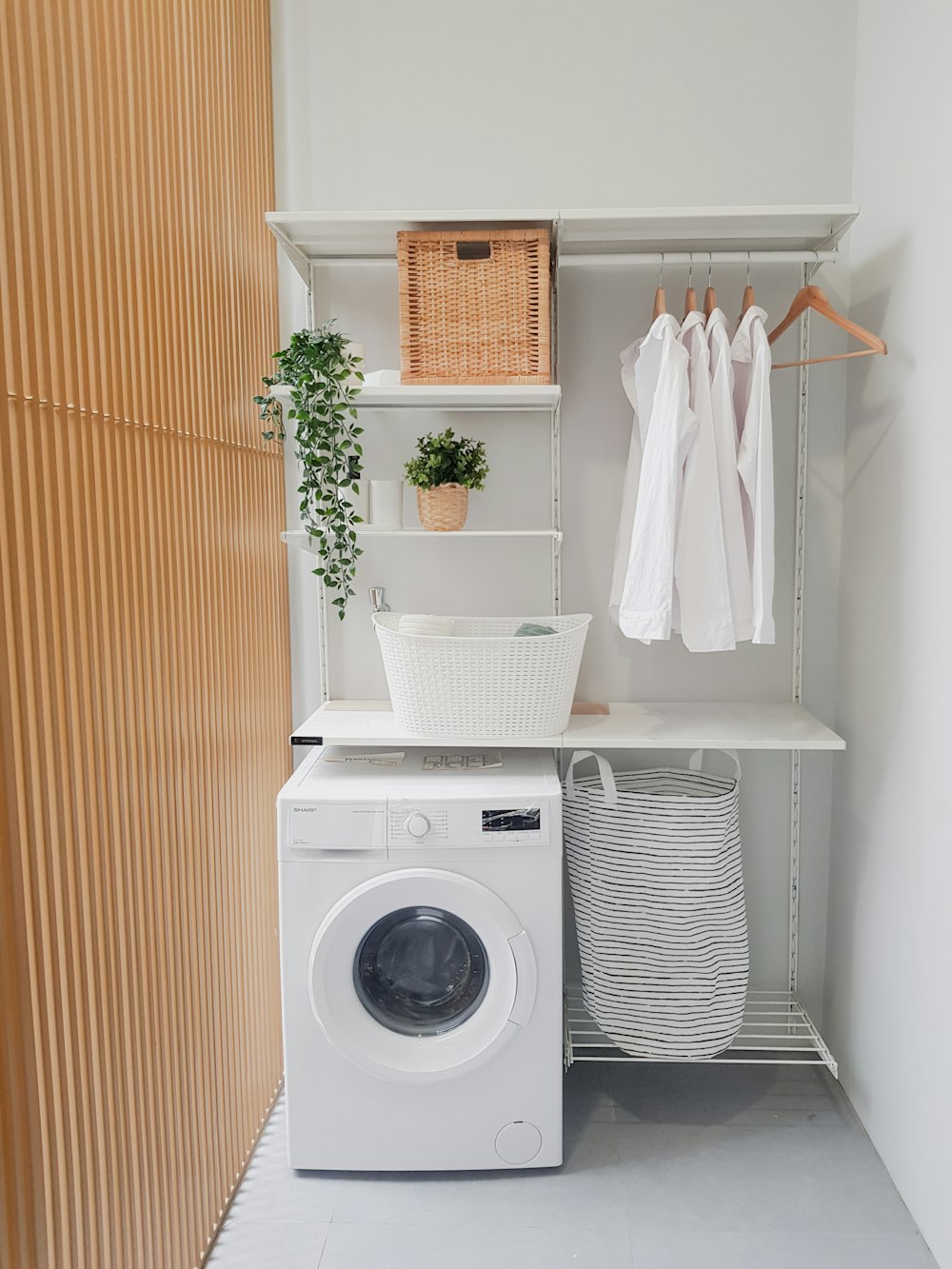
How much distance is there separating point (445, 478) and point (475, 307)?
40 centimetres

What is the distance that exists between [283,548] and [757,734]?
1318 millimetres

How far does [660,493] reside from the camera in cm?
210

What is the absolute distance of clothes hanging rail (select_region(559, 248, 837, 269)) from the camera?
229cm

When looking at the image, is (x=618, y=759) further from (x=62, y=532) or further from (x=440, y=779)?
(x=62, y=532)

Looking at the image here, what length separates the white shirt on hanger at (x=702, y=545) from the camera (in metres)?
2.12

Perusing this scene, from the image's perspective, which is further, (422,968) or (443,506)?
(443,506)

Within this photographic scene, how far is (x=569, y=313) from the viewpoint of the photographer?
2.50 meters

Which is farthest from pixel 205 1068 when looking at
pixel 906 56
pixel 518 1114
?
pixel 906 56

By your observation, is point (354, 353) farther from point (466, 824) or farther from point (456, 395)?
point (466, 824)

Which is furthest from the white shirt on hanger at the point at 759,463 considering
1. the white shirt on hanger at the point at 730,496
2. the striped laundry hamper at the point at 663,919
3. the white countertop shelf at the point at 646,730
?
the striped laundry hamper at the point at 663,919

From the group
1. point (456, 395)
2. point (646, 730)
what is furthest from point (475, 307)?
point (646, 730)

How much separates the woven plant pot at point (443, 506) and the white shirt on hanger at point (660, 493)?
43 cm

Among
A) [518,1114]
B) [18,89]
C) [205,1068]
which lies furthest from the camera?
[518,1114]

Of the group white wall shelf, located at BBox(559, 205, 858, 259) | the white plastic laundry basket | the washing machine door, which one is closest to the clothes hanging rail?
white wall shelf, located at BBox(559, 205, 858, 259)
